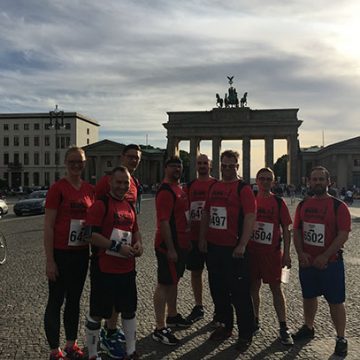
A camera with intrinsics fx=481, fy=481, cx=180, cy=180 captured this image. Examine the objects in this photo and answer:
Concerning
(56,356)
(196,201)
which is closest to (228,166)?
(196,201)

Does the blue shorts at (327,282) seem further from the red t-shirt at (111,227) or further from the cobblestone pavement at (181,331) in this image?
the red t-shirt at (111,227)

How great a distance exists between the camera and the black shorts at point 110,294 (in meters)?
4.65

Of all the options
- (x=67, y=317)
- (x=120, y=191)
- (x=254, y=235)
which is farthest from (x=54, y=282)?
(x=254, y=235)

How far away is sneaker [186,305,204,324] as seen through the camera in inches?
245

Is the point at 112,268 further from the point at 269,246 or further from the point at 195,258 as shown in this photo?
the point at 269,246

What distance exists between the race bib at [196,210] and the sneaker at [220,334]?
4.68ft

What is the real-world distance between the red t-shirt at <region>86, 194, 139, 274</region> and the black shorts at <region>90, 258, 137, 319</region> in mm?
70

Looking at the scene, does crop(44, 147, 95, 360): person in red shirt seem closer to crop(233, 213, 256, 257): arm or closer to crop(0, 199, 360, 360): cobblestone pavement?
crop(0, 199, 360, 360): cobblestone pavement

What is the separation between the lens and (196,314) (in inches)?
249

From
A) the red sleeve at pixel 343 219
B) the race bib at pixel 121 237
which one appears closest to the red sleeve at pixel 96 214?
the race bib at pixel 121 237

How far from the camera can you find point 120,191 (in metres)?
4.78

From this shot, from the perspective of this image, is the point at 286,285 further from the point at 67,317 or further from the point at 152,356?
the point at 67,317

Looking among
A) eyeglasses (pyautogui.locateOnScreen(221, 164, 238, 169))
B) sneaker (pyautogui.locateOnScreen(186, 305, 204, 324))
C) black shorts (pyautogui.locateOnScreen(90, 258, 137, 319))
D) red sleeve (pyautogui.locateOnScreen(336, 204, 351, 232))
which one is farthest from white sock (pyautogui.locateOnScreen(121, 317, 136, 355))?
red sleeve (pyautogui.locateOnScreen(336, 204, 351, 232))

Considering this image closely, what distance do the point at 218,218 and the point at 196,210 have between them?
0.67 meters
